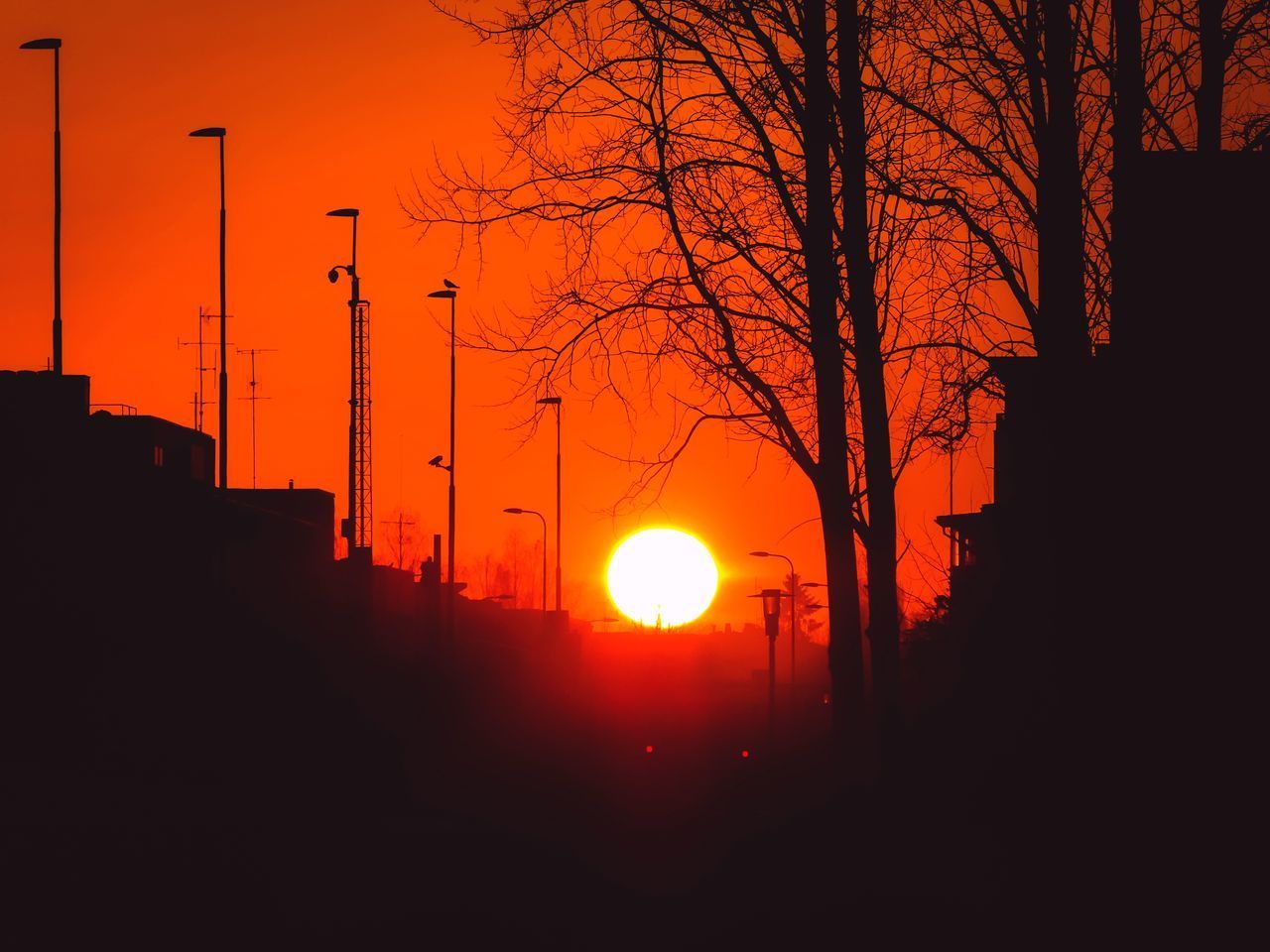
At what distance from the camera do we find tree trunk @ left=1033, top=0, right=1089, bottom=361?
38.9 feet

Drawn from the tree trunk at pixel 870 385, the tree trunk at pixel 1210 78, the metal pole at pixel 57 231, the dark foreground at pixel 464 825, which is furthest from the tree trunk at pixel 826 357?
the metal pole at pixel 57 231

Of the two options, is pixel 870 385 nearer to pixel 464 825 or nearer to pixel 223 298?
pixel 464 825

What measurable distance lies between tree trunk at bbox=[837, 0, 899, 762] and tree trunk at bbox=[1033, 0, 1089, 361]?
322cm

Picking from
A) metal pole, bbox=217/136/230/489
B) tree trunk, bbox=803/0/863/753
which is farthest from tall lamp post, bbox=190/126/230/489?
tree trunk, bbox=803/0/863/753

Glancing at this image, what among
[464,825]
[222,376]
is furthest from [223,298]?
[464,825]

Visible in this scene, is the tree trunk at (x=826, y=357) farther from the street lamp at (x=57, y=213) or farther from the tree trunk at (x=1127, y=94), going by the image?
the street lamp at (x=57, y=213)

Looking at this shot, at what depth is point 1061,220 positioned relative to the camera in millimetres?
11945

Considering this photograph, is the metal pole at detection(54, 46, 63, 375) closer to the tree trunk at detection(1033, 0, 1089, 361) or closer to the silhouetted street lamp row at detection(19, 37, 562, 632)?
the silhouetted street lamp row at detection(19, 37, 562, 632)

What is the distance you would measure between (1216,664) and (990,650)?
17055 mm

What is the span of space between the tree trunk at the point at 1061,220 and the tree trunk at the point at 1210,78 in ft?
16.4

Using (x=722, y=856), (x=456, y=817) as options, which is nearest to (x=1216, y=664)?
(x=722, y=856)

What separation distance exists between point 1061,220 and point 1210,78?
19.7 ft

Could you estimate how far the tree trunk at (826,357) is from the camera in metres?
15.8

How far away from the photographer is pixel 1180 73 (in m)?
16.6
